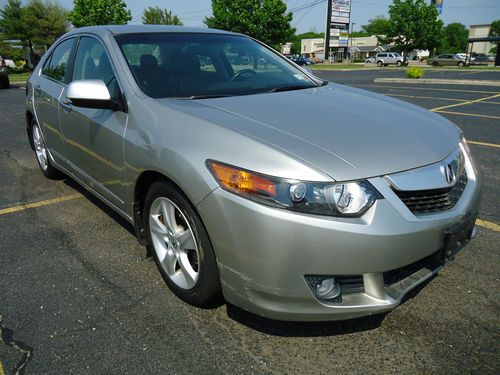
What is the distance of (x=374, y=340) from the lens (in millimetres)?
2115

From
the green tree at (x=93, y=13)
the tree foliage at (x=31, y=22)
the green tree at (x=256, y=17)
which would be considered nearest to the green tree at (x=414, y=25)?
the green tree at (x=256, y=17)

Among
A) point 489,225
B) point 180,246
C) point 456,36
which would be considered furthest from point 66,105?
point 456,36

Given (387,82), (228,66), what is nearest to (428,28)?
(387,82)

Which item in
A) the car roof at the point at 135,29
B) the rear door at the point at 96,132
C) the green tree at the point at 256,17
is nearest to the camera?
the rear door at the point at 96,132

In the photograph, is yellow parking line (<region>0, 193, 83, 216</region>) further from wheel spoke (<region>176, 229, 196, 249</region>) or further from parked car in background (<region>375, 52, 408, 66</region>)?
parked car in background (<region>375, 52, 408, 66</region>)

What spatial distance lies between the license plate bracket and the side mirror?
6.62ft

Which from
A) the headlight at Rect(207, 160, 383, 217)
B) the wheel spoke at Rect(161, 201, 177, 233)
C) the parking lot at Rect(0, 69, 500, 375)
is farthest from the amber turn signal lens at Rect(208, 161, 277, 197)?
the parking lot at Rect(0, 69, 500, 375)

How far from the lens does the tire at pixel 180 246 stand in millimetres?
2094

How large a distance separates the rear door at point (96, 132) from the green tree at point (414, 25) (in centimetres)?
5163

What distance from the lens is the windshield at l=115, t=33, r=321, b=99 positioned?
9.12 ft

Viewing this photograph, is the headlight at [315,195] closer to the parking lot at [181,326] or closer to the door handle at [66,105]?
the parking lot at [181,326]

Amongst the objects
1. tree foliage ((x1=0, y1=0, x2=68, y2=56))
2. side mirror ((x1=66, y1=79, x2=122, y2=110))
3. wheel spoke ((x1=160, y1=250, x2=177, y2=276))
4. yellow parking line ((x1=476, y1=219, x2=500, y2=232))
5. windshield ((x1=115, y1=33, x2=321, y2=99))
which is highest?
tree foliage ((x1=0, y1=0, x2=68, y2=56))

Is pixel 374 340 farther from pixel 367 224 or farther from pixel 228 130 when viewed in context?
pixel 228 130

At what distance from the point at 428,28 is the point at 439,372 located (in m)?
53.8
